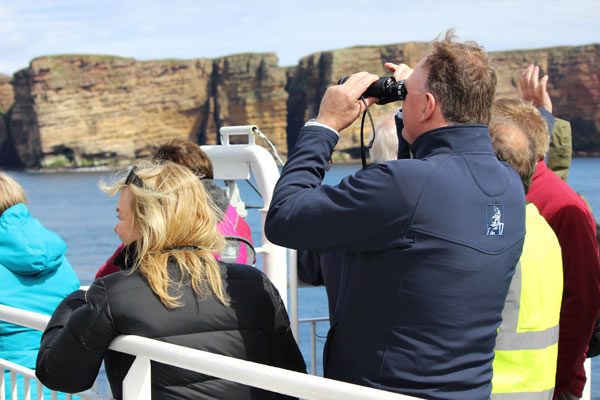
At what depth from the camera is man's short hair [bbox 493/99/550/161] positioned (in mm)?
2318

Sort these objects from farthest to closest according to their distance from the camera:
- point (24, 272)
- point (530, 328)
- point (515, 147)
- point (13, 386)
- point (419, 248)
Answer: point (24, 272) < point (13, 386) < point (515, 147) < point (530, 328) < point (419, 248)

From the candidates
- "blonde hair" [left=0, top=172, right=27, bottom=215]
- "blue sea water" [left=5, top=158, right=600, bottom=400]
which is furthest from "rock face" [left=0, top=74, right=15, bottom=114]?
"blonde hair" [left=0, top=172, right=27, bottom=215]

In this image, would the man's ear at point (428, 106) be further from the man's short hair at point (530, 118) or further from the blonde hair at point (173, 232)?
the man's short hair at point (530, 118)

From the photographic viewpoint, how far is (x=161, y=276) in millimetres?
1589

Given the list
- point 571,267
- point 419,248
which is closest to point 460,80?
point 419,248

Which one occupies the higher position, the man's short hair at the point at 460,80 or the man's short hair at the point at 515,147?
the man's short hair at the point at 460,80

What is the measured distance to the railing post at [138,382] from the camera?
5.27 ft

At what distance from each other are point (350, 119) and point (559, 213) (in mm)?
993

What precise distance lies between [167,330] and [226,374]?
23 centimetres

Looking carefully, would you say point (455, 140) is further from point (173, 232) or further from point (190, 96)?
point (190, 96)

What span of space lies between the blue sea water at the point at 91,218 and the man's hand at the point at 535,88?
1.47m

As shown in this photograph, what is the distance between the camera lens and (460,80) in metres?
1.53

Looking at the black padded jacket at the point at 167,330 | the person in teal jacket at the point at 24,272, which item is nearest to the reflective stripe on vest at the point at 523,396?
→ the black padded jacket at the point at 167,330

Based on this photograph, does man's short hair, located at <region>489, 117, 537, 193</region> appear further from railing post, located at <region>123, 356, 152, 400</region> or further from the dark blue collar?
railing post, located at <region>123, 356, 152, 400</region>
